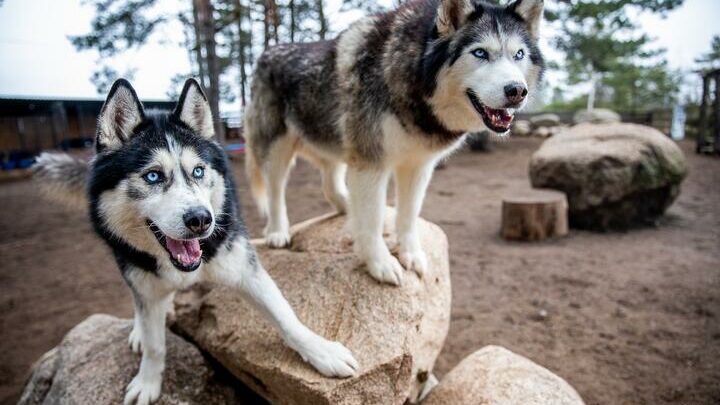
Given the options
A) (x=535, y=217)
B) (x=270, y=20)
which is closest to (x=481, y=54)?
(x=535, y=217)

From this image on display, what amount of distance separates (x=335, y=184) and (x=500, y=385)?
2.11 metres

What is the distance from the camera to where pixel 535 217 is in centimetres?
662

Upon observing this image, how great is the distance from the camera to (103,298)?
5512 millimetres

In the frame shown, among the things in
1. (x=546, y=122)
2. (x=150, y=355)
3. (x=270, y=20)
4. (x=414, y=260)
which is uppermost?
(x=270, y=20)

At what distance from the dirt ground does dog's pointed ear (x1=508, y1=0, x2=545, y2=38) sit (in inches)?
102

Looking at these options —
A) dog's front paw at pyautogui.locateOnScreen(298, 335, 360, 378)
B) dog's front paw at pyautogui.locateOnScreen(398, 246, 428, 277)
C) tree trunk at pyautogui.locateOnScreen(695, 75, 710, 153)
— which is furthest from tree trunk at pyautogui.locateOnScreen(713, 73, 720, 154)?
dog's front paw at pyautogui.locateOnScreen(298, 335, 360, 378)

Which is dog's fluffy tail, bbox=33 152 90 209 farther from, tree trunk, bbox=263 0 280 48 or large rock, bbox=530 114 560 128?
large rock, bbox=530 114 560 128

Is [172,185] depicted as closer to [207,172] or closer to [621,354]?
[207,172]

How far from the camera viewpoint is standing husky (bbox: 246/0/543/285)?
7.45 ft

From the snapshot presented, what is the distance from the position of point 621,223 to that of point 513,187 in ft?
11.5

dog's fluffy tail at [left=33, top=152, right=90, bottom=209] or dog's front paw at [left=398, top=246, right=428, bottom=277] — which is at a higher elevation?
dog's fluffy tail at [left=33, top=152, right=90, bottom=209]

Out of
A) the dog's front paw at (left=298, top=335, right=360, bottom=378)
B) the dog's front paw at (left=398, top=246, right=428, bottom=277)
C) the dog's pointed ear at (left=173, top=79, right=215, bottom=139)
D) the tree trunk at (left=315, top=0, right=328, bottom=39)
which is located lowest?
the dog's front paw at (left=298, top=335, right=360, bottom=378)

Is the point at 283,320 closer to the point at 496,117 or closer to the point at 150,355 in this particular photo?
the point at 150,355

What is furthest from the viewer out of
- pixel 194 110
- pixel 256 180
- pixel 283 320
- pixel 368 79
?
pixel 256 180
